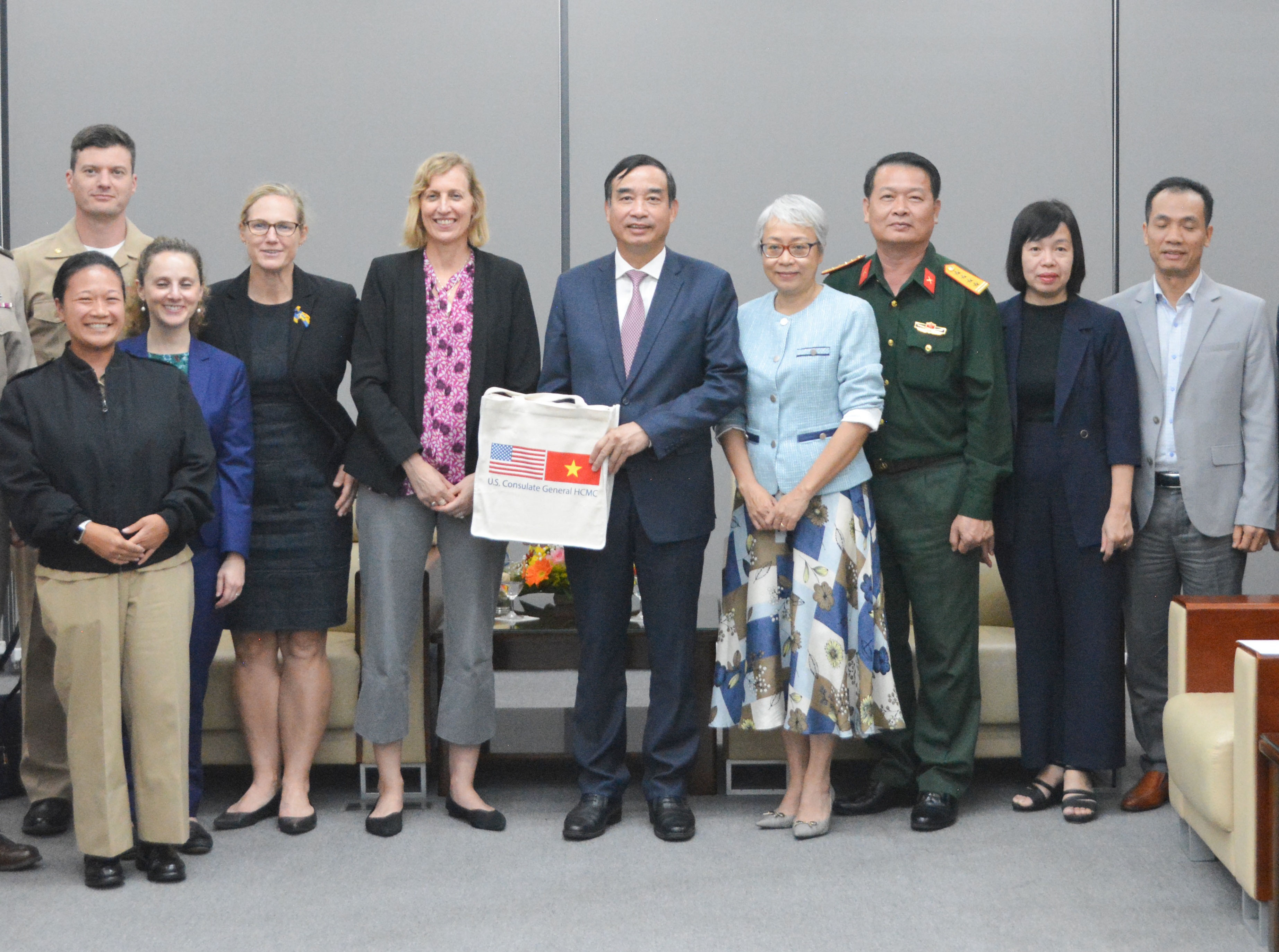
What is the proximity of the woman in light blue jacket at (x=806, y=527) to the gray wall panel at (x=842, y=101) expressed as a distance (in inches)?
103

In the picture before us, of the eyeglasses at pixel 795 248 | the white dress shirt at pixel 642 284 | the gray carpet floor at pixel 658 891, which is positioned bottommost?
the gray carpet floor at pixel 658 891

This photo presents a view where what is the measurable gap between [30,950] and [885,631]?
78.7 inches

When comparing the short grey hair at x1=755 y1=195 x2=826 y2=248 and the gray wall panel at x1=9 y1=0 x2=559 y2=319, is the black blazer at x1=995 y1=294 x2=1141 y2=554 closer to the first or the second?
the short grey hair at x1=755 y1=195 x2=826 y2=248

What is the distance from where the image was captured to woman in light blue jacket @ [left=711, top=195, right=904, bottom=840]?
3070mm

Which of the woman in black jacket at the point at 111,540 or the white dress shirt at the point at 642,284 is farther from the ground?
the white dress shirt at the point at 642,284

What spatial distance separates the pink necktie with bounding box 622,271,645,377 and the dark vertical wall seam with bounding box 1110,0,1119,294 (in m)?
3.23

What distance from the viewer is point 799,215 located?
308 cm

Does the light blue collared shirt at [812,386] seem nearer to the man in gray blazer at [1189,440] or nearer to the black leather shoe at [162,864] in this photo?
the man in gray blazer at [1189,440]

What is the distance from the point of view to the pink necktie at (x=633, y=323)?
3174mm

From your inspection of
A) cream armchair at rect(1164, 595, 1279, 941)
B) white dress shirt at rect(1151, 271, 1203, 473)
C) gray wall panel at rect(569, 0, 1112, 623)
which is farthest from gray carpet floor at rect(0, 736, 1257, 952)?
gray wall panel at rect(569, 0, 1112, 623)

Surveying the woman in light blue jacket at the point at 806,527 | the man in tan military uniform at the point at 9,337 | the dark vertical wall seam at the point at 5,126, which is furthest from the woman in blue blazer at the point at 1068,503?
the dark vertical wall seam at the point at 5,126

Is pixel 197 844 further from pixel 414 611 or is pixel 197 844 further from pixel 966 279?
pixel 966 279

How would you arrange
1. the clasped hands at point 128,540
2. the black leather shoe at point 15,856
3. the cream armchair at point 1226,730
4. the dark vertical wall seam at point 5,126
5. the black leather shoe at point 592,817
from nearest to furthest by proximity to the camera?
the cream armchair at point 1226,730 → the clasped hands at point 128,540 → the black leather shoe at point 15,856 → the black leather shoe at point 592,817 → the dark vertical wall seam at point 5,126

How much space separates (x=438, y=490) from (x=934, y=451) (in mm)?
1236
